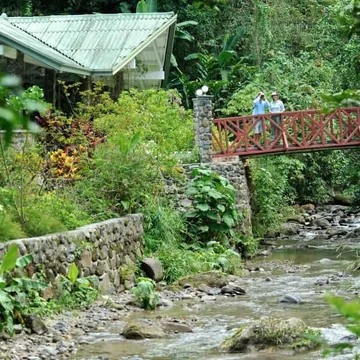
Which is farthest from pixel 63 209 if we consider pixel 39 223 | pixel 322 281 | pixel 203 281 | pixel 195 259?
pixel 322 281

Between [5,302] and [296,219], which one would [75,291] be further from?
[296,219]

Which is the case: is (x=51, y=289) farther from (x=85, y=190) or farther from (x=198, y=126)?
(x=198, y=126)

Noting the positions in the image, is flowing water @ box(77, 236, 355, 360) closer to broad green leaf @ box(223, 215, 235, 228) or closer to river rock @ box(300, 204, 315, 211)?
broad green leaf @ box(223, 215, 235, 228)

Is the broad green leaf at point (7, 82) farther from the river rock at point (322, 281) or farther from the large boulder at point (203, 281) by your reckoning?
the river rock at point (322, 281)

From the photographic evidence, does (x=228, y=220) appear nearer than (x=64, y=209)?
No

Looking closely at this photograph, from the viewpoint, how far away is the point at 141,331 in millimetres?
9438

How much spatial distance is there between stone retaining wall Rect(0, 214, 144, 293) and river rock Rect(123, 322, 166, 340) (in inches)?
52.6

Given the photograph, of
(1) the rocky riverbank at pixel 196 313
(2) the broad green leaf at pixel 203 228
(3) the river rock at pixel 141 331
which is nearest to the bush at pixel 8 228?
(1) the rocky riverbank at pixel 196 313

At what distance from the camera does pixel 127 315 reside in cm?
1088

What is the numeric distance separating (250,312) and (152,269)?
2.69 meters

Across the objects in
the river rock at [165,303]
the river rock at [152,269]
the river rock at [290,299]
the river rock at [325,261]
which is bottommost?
the river rock at [325,261]

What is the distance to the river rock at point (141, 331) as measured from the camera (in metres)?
9.38

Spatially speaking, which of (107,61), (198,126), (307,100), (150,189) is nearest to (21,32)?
(107,61)

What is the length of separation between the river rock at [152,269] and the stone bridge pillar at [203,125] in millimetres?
5379
